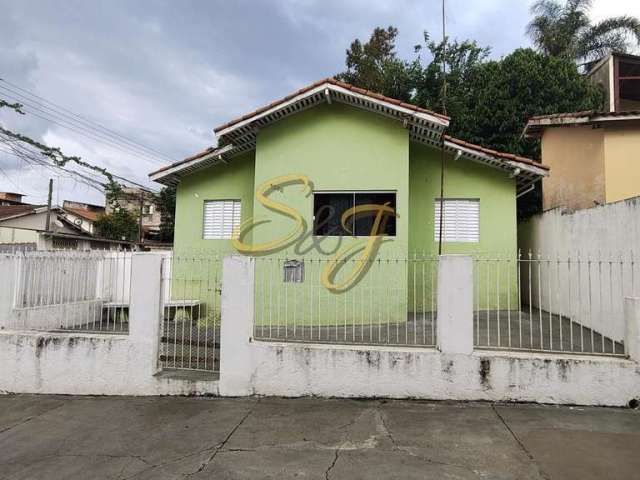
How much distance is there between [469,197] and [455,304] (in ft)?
18.1

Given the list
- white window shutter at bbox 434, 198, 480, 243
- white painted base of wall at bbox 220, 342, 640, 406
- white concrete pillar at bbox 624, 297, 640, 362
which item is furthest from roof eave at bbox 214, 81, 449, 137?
white painted base of wall at bbox 220, 342, 640, 406

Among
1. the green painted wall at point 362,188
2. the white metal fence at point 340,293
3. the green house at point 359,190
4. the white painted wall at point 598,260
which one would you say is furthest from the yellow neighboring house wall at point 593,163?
the white metal fence at point 340,293

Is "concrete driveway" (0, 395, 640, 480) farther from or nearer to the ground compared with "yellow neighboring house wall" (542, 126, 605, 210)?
nearer to the ground

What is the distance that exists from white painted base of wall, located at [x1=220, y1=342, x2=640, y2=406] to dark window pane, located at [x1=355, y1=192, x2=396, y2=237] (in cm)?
408

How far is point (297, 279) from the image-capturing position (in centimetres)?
877

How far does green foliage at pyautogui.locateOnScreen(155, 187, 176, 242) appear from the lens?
94.3ft

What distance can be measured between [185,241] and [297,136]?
13.0 ft

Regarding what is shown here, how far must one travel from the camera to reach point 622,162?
1013 cm

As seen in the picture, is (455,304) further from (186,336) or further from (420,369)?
(186,336)

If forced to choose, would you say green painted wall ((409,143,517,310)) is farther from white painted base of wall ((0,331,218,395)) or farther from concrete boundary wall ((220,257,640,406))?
white painted base of wall ((0,331,218,395))

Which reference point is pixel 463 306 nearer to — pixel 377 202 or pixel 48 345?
pixel 377 202

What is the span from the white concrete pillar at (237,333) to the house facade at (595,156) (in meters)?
7.47

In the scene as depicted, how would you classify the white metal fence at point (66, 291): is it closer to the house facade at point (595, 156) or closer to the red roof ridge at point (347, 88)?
the red roof ridge at point (347, 88)

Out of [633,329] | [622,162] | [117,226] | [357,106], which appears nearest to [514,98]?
[622,162]
